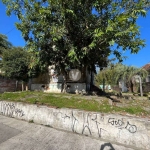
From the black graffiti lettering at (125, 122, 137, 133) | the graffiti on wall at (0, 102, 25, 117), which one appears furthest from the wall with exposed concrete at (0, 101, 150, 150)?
the graffiti on wall at (0, 102, 25, 117)

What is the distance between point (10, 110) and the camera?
6.83m

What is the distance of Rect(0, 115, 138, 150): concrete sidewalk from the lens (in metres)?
3.79

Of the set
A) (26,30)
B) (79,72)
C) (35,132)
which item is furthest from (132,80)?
(35,132)

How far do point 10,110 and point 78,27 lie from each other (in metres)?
5.73

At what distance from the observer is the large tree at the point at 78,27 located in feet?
21.1

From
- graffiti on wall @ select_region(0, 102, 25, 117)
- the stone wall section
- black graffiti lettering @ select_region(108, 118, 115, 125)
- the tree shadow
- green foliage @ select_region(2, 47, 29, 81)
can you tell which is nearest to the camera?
the tree shadow

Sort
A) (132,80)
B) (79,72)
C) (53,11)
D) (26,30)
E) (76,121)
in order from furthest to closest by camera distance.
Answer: (132,80) < (79,72) < (26,30) < (53,11) < (76,121)

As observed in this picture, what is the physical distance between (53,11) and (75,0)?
50.1 inches

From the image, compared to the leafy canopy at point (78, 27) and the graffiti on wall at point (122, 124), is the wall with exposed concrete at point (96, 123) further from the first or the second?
the leafy canopy at point (78, 27)

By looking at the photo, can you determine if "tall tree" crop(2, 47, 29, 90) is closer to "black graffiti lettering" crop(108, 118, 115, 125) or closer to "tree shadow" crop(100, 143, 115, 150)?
"black graffiti lettering" crop(108, 118, 115, 125)

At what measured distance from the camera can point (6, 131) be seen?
4.95 metres

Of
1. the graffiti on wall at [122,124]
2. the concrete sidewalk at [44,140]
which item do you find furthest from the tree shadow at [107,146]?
the graffiti on wall at [122,124]

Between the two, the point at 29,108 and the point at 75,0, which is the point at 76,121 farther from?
the point at 75,0

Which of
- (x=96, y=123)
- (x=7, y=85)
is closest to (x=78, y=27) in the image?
(x=96, y=123)
